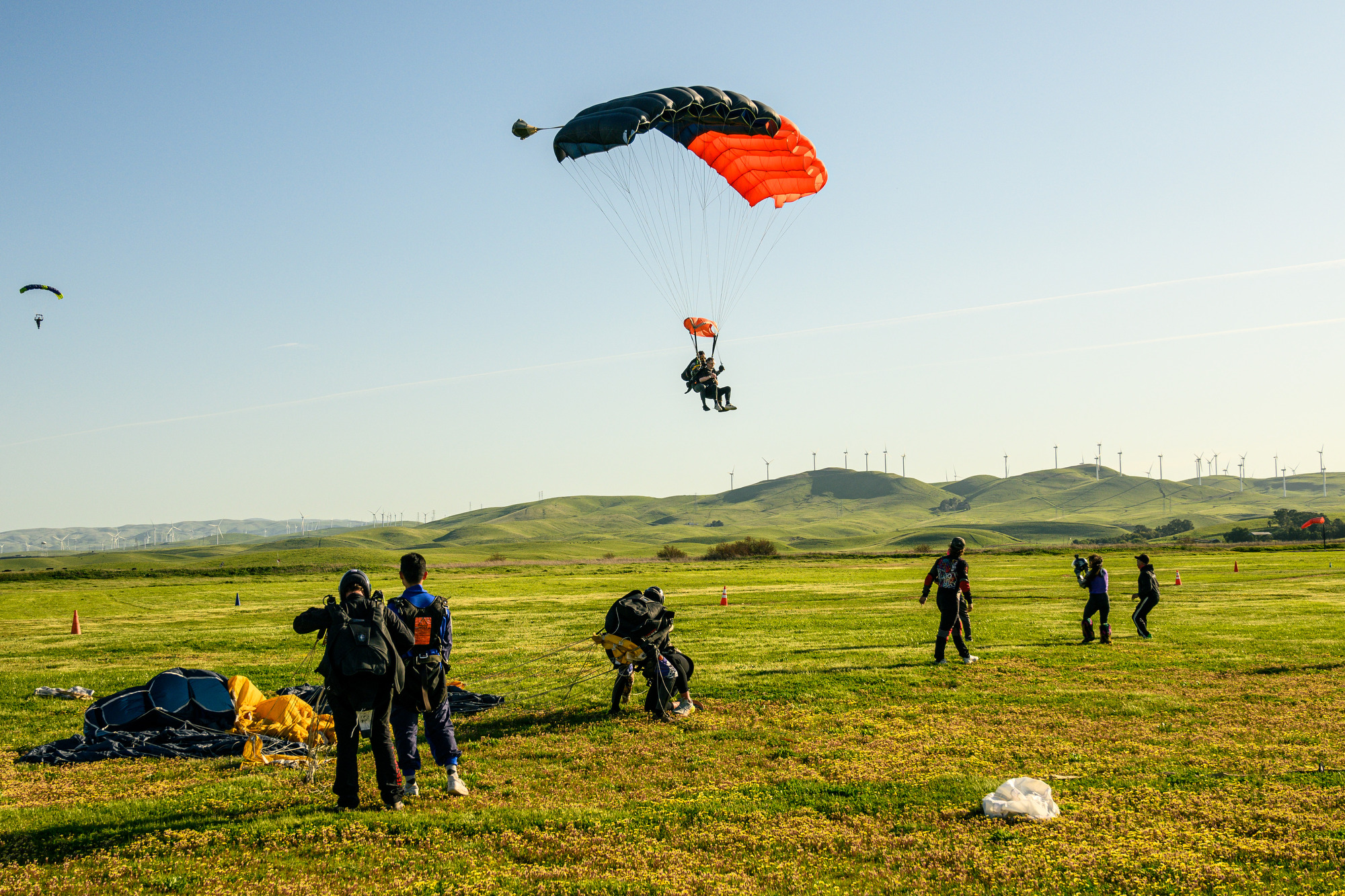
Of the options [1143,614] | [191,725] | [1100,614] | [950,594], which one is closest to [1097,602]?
[1100,614]

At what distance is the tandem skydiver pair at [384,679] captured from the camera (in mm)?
8086

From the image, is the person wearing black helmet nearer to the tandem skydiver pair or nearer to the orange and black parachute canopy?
the tandem skydiver pair

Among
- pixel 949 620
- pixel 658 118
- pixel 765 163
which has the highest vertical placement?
pixel 765 163

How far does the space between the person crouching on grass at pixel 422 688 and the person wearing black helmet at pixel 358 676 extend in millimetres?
287

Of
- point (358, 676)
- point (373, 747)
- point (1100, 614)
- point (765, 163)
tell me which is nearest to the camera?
point (358, 676)

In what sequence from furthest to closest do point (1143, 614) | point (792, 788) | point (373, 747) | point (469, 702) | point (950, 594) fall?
point (1143, 614) < point (950, 594) < point (469, 702) < point (792, 788) < point (373, 747)

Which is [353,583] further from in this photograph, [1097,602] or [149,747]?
[1097,602]

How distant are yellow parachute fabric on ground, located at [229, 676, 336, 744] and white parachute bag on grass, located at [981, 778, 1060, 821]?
26.4 ft

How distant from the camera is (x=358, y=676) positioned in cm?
816

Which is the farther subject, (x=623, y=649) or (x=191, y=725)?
(x=623, y=649)

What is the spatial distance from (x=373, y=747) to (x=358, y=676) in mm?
750

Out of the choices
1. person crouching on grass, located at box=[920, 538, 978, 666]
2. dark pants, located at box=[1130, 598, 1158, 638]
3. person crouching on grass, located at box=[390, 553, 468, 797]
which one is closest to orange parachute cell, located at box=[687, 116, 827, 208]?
person crouching on grass, located at box=[920, 538, 978, 666]

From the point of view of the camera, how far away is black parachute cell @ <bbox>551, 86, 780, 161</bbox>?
17922 millimetres

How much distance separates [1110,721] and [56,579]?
81.6 m
